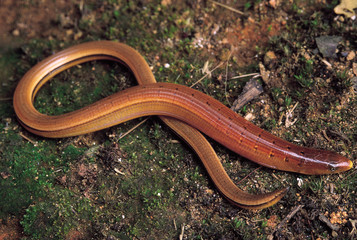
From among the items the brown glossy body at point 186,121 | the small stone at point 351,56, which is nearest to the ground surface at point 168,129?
the small stone at point 351,56

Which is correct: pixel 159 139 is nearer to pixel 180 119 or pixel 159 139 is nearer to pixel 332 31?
pixel 180 119

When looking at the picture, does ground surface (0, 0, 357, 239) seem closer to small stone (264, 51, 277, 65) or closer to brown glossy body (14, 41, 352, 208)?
small stone (264, 51, 277, 65)

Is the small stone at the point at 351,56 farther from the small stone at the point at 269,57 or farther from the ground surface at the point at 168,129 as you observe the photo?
the small stone at the point at 269,57

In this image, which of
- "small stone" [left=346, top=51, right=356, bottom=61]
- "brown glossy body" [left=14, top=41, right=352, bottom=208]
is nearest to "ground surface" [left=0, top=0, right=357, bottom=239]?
"small stone" [left=346, top=51, right=356, bottom=61]

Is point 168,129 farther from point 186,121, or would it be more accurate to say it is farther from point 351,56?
point 351,56

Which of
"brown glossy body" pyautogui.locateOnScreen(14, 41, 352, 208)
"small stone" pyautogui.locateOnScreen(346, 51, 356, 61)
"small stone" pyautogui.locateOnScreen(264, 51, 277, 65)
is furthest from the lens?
"small stone" pyautogui.locateOnScreen(264, 51, 277, 65)
